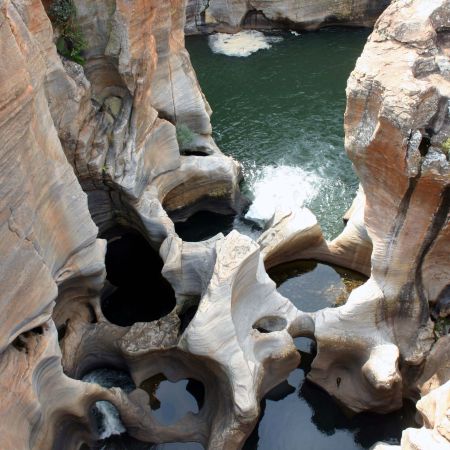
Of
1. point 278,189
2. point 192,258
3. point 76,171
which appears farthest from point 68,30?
point 278,189

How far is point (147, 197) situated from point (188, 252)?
113 inches

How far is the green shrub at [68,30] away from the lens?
12.5 m

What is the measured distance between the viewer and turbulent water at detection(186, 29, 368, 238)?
1764cm

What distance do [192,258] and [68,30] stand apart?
240 inches

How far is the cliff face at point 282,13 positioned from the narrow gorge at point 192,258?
1401cm

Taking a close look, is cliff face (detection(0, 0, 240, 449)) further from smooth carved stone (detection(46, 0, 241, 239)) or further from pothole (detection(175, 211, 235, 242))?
pothole (detection(175, 211, 235, 242))

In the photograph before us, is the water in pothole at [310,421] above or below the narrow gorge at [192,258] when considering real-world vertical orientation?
below

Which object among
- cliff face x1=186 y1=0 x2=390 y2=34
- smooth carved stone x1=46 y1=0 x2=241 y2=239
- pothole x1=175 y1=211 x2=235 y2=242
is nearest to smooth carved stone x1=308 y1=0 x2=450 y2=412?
smooth carved stone x1=46 y1=0 x2=241 y2=239

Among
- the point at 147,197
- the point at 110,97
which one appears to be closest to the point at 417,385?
the point at 147,197

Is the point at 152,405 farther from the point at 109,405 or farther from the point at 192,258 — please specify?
the point at 192,258

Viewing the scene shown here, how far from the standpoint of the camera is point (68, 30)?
42.0ft

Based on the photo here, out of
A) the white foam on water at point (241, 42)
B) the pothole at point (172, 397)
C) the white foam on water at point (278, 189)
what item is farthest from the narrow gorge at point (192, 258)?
the white foam on water at point (241, 42)

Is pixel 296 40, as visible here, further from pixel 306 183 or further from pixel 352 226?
pixel 352 226

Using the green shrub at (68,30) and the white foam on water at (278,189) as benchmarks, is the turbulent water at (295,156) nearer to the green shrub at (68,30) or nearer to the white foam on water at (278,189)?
the white foam on water at (278,189)
